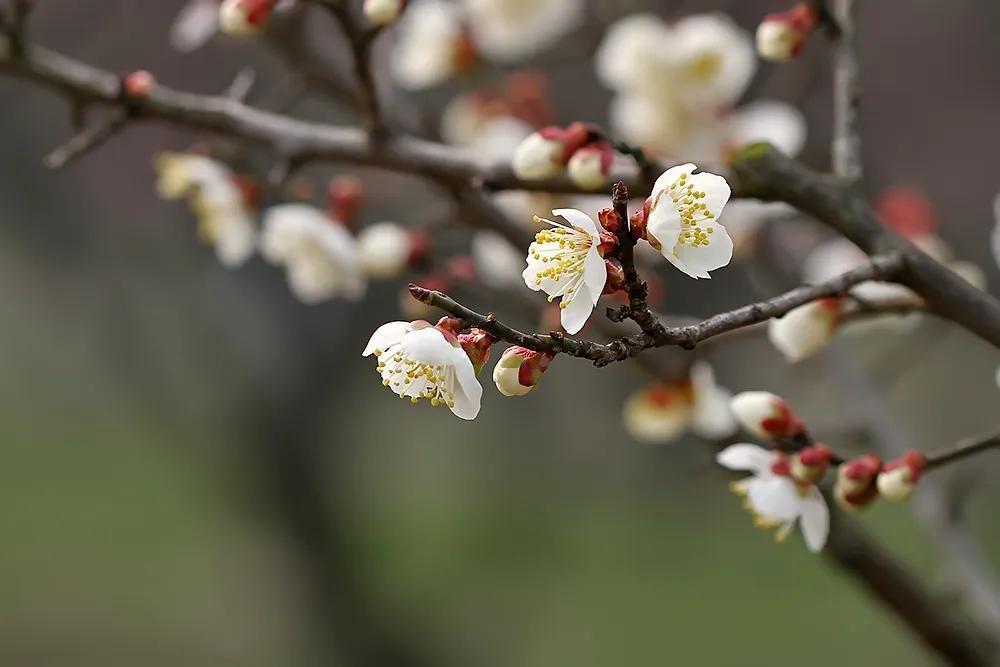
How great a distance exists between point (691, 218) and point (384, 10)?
1.20 ft

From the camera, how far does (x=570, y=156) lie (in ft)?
2.67

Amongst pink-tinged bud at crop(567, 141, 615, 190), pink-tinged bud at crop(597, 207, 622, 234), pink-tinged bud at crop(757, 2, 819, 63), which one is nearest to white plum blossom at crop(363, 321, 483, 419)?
pink-tinged bud at crop(597, 207, 622, 234)

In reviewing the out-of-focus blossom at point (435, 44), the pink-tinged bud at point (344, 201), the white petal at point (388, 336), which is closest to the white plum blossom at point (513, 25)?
the out-of-focus blossom at point (435, 44)

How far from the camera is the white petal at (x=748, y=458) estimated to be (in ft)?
2.59

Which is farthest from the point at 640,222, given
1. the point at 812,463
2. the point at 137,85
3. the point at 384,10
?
the point at 137,85

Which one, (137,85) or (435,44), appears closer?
(137,85)

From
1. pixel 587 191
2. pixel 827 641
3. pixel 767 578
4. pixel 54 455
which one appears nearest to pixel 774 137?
pixel 587 191

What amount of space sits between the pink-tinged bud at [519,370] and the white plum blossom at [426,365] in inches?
0.6

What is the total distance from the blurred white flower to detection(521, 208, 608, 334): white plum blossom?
1.78 ft

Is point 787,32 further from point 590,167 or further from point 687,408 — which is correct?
point 687,408

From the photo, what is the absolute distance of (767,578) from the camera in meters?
5.62

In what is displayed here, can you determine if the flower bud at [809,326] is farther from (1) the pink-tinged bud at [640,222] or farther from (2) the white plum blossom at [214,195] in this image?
(2) the white plum blossom at [214,195]

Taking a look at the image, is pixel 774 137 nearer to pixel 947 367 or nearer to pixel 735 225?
pixel 735 225

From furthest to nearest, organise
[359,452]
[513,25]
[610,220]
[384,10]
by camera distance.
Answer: [359,452] < [513,25] < [384,10] < [610,220]
